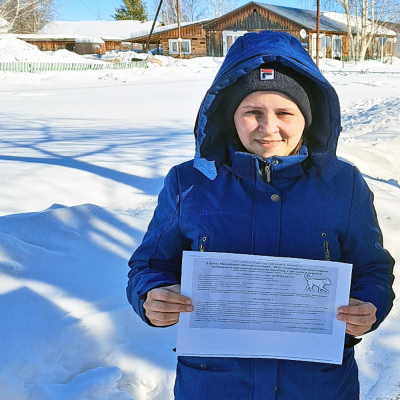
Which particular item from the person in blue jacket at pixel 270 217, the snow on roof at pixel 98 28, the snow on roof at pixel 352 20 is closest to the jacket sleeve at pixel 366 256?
the person in blue jacket at pixel 270 217

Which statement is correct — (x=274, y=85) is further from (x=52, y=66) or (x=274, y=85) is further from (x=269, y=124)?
(x=52, y=66)

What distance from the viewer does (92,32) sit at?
5931cm

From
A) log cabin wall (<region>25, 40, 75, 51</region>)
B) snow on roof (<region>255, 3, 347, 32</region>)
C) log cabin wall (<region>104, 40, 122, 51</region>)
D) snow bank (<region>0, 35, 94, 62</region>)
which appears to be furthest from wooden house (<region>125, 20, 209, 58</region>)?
snow bank (<region>0, 35, 94, 62</region>)

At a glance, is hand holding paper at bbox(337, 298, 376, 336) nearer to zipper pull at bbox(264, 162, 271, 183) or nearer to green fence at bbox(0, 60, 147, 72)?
zipper pull at bbox(264, 162, 271, 183)

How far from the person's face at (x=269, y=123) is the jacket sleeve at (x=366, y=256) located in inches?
9.4

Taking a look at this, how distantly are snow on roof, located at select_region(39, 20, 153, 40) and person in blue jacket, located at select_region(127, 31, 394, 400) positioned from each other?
2222 inches

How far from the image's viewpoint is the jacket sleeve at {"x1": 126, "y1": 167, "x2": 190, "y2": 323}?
4.90 ft

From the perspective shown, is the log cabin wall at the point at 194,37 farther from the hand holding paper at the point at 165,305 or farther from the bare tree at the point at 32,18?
the hand holding paper at the point at 165,305

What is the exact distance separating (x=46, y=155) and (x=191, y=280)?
5.65 meters

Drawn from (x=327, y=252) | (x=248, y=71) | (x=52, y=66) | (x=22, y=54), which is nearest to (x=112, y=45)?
(x=22, y=54)

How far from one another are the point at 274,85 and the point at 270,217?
38 centimetres

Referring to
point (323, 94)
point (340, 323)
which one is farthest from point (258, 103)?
point (340, 323)

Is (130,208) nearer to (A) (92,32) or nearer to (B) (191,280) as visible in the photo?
(B) (191,280)

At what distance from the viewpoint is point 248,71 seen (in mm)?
1450
